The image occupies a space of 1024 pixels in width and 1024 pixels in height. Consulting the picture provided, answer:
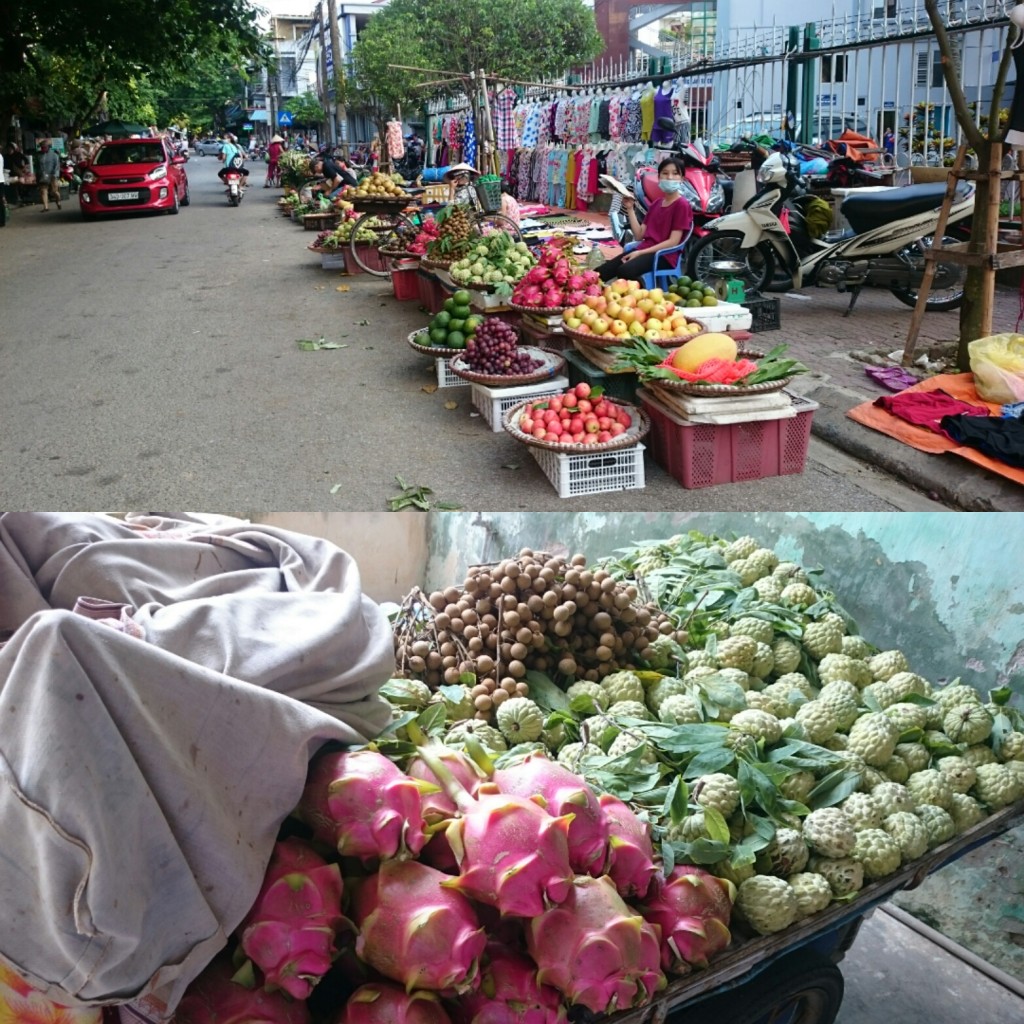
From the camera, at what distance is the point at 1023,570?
302 cm

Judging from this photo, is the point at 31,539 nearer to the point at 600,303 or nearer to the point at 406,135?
the point at 600,303

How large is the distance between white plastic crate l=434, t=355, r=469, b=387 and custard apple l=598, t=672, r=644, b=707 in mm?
3966

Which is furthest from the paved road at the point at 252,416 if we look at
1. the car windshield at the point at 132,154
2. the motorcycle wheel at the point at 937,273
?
the car windshield at the point at 132,154

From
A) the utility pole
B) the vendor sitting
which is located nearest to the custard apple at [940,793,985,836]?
the vendor sitting

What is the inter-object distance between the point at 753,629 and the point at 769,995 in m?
0.99

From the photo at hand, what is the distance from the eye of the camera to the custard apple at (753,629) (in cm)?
291

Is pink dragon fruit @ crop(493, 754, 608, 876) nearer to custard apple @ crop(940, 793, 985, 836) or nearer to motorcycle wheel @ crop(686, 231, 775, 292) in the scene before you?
custard apple @ crop(940, 793, 985, 836)

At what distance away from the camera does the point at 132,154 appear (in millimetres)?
19734

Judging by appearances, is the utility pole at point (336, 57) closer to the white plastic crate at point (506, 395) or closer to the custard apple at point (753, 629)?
the white plastic crate at point (506, 395)

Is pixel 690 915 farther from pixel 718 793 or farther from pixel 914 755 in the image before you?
pixel 914 755

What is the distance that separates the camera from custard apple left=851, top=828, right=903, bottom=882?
220 cm

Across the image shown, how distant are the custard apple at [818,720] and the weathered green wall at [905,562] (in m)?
0.80

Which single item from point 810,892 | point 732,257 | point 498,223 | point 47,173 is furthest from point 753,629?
point 47,173

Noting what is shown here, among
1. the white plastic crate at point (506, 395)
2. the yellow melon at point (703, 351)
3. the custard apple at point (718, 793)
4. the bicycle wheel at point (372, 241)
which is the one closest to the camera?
the custard apple at point (718, 793)
